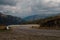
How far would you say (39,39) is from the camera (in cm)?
1748

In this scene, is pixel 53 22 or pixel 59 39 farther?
pixel 53 22

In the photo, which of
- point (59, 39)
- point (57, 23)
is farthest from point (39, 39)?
point (57, 23)

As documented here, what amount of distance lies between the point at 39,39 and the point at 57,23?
2560cm

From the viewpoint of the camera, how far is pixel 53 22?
142ft

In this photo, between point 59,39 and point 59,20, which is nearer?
point 59,39

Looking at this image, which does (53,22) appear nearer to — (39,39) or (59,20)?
(59,20)

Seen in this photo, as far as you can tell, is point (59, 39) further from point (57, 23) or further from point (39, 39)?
point (57, 23)

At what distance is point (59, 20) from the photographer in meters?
42.9

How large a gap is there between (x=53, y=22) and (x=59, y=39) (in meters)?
26.3

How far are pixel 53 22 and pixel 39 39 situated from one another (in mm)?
26355

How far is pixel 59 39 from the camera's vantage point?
56.7 feet

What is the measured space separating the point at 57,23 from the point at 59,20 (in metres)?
1.04

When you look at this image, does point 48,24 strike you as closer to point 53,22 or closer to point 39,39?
Answer: point 53,22

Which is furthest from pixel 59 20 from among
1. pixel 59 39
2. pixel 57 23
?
pixel 59 39
